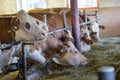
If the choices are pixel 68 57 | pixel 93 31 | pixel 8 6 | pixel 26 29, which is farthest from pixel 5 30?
pixel 8 6

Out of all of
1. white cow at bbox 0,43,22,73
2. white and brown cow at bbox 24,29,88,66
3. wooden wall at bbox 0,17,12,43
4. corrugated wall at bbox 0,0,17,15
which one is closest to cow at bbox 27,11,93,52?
white and brown cow at bbox 24,29,88,66

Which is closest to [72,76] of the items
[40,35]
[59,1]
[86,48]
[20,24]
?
[40,35]

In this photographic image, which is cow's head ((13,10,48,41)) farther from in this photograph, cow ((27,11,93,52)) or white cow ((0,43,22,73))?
cow ((27,11,93,52))

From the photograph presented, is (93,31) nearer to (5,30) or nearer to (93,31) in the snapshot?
(93,31)

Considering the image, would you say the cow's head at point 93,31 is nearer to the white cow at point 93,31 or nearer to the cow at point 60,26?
the white cow at point 93,31

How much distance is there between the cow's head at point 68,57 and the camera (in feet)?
14.1

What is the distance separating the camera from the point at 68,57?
4.37 meters

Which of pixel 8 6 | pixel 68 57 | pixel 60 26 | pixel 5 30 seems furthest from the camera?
pixel 8 6

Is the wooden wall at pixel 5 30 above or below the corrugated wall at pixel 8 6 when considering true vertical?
below

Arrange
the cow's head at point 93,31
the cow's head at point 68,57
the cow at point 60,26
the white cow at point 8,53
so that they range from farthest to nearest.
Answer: the cow's head at point 93,31, the cow at point 60,26, the cow's head at point 68,57, the white cow at point 8,53

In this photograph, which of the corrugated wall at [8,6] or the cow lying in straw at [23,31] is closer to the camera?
the cow lying in straw at [23,31]

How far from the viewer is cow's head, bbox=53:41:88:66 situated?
430cm

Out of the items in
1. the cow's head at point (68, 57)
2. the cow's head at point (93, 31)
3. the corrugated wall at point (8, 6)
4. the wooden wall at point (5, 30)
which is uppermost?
the corrugated wall at point (8, 6)

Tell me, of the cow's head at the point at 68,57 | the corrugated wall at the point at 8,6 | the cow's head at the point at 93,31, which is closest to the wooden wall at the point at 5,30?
the cow's head at the point at 68,57
